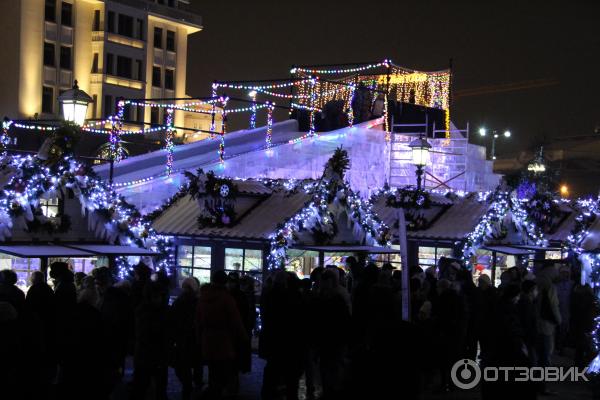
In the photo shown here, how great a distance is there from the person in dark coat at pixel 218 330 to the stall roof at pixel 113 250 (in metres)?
6.21

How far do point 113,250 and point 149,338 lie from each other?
6.67 meters

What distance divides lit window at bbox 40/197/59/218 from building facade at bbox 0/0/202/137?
34.0 metres

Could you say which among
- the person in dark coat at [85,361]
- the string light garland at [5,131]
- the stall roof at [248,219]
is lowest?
the person in dark coat at [85,361]

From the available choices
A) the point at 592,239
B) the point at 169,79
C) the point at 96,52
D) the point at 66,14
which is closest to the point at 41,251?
the point at 592,239

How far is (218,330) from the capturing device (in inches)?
475

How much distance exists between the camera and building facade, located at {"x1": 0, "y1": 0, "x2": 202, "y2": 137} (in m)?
55.3

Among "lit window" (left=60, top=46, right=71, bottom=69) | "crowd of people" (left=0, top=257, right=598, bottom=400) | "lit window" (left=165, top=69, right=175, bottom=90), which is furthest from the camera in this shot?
"lit window" (left=165, top=69, right=175, bottom=90)

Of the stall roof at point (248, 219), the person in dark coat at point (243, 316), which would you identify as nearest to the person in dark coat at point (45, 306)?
the person in dark coat at point (243, 316)

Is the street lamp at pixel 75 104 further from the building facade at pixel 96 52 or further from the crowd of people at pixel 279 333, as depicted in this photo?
the building facade at pixel 96 52

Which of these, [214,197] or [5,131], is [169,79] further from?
[5,131]

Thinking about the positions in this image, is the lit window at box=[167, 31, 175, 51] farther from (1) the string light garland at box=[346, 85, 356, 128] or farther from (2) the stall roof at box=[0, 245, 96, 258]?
(2) the stall roof at box=[0, 245, 96, 258]

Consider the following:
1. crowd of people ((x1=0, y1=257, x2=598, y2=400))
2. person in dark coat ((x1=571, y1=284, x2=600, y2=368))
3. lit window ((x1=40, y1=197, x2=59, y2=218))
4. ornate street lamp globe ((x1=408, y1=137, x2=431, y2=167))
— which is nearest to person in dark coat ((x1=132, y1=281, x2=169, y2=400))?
crowd of people ((x1=0, y1=257, x2=598, y2=400))

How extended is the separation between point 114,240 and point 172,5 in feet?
162

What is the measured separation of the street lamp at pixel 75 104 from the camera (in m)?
17.4
